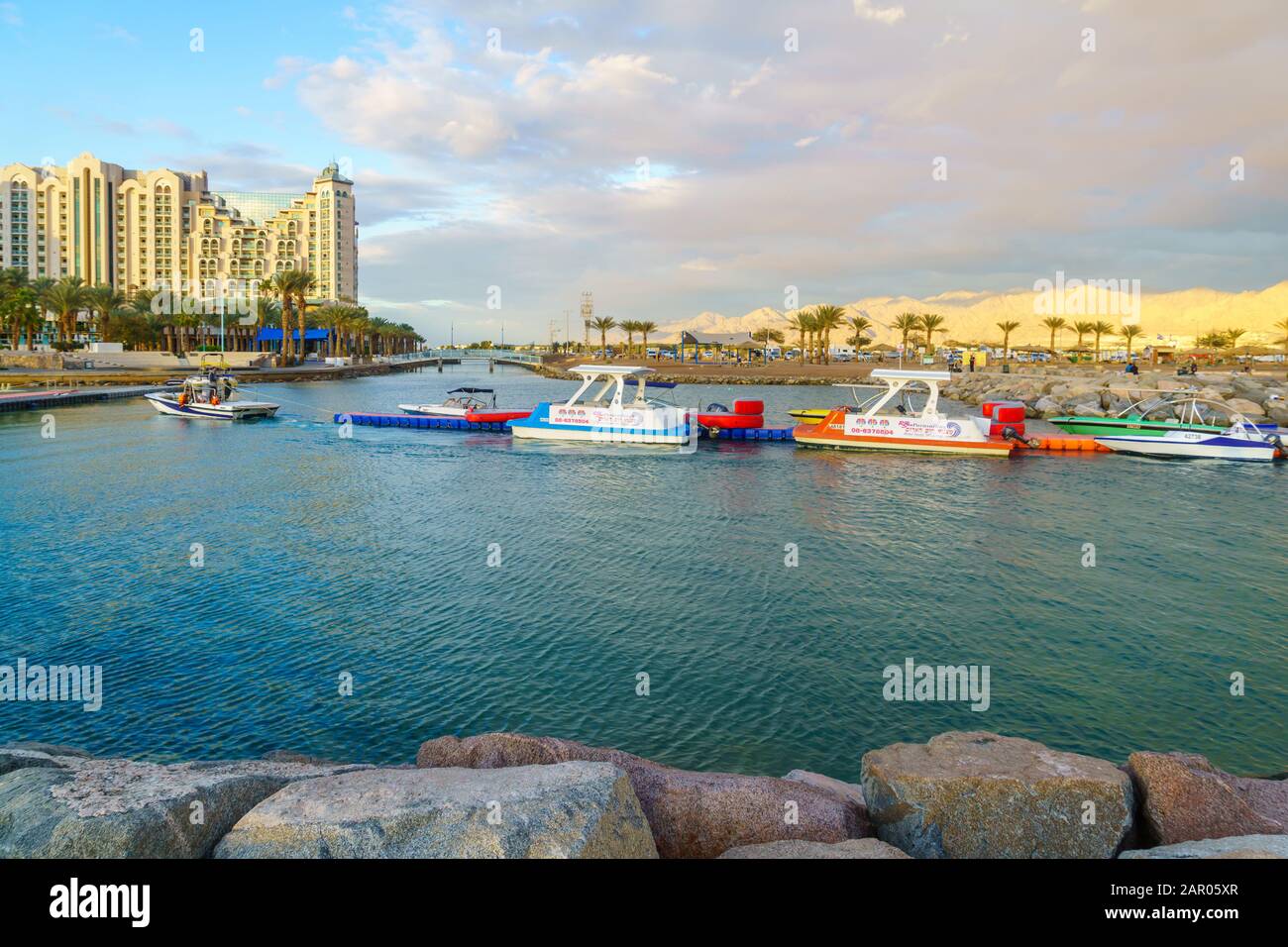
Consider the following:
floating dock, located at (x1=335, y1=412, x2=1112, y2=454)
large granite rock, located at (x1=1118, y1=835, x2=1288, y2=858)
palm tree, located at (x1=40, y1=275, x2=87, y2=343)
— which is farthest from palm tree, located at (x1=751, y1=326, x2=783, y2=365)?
large granite rock, located at (x1=1118, y1=835, x2=1288, y2=858)

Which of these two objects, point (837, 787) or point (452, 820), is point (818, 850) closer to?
point (452, 820)

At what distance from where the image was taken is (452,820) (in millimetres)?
5684

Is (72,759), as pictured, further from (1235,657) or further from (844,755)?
(1235,657)

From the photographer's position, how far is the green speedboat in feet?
135

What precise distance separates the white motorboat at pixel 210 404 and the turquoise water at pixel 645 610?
21892mm

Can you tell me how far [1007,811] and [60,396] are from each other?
240ft

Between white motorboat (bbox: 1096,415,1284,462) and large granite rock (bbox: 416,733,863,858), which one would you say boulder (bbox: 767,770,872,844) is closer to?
large granite rock (bbox: 416,733,863,858)

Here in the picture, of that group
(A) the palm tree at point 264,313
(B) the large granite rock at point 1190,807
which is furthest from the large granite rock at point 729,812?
(A) the palm tree at point 264,313

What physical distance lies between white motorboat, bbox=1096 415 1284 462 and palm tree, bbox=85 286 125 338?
4194 inches

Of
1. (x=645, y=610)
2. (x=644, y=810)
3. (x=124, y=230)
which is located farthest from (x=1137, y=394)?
(x=124, y=230)

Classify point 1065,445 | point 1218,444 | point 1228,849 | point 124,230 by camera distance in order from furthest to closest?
point 124,230 < point 1065,445 < point 1218,444 < point 1228,849

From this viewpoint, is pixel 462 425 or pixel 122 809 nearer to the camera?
pixel 122 809

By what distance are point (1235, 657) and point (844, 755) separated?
819cm

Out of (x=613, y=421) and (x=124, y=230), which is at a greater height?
(x=124, y=230)
